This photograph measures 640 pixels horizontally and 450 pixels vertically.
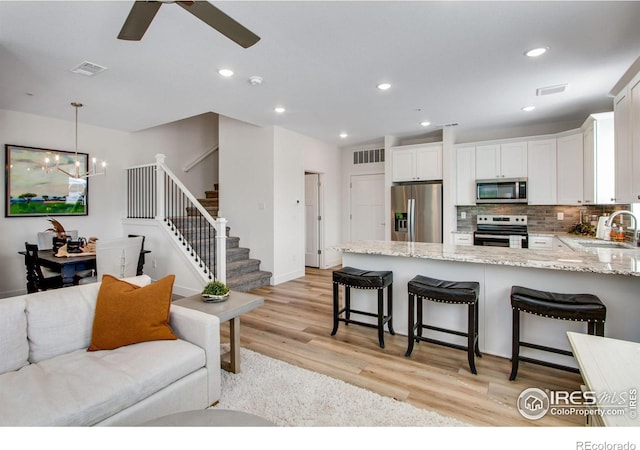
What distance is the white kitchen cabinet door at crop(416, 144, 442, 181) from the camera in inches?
224

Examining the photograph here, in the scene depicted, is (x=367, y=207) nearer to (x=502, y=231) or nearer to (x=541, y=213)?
(x=502, y=231)

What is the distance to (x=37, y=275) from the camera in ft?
12.7

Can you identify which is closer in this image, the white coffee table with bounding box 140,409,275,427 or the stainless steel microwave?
the white coffee table with bounding box 140,409,275,427

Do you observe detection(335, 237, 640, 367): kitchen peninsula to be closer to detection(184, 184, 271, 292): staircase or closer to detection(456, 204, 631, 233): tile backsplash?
detection(184, 184, 271, 292): staircase

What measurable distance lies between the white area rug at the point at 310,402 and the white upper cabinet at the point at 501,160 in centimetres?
445

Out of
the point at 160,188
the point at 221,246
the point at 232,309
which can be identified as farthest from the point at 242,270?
the point at 232,309

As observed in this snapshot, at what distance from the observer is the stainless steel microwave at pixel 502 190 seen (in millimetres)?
5105

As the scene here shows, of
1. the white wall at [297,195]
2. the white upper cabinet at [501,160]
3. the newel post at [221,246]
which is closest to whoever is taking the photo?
the newel post at [221,246]

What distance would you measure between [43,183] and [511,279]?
618cm

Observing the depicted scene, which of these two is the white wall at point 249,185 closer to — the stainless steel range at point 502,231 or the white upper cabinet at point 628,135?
the stainless steel range at point 502,231

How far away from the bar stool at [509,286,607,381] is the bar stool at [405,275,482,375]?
28cm

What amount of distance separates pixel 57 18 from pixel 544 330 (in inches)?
172

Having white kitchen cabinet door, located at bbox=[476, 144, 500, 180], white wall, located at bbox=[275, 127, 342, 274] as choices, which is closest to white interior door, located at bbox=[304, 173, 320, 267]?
white wall, located at bbox=[275, 127, 342, 274]

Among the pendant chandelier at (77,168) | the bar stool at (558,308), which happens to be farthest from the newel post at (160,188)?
the bar stool at (558,308)
